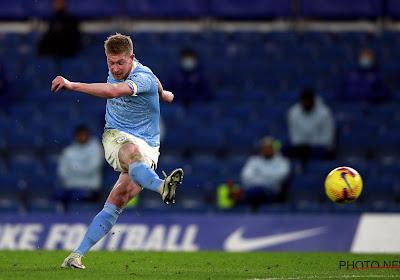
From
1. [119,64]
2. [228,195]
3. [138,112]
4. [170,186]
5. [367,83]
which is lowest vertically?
[228,195]

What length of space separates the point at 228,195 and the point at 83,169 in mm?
2430

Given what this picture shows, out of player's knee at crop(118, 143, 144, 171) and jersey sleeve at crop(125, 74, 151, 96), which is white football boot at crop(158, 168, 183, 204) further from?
jersey sleeve at crop(125, 74, 151, 96)

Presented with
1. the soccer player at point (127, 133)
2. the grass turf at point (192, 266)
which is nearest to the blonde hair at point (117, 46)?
the soccer player at point (127, 133)

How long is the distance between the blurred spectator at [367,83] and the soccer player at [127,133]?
7605 mm

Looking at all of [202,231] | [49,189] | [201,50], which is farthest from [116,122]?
[201,50]

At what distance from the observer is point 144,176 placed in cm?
720

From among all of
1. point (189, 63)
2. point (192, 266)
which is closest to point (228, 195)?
point (189, 63)

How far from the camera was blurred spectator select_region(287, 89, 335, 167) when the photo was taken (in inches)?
538

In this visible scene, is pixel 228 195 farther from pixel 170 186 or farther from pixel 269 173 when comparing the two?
pixel 170 186

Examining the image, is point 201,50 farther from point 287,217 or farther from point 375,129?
Result: point 287,217

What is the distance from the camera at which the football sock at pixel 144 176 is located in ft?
23.4

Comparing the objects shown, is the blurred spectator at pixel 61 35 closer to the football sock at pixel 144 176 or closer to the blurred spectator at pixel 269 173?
the blurred spectator at pixel 269 173

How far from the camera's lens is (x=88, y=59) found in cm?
1641

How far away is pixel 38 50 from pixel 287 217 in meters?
7.00
